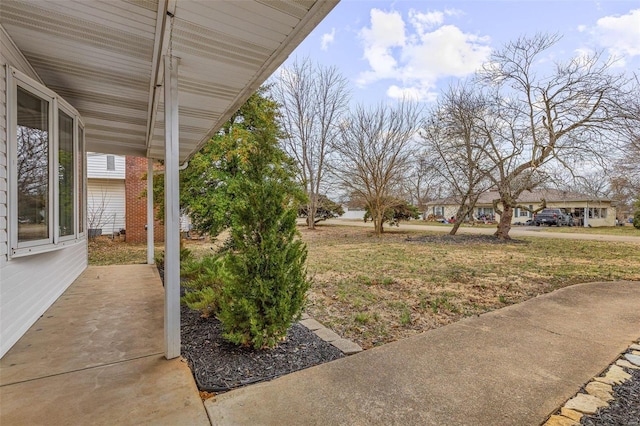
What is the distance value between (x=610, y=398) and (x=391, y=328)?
71.9 inches

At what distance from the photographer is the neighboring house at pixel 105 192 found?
1280 centimetres

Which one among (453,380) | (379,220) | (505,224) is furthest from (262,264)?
(505,224)

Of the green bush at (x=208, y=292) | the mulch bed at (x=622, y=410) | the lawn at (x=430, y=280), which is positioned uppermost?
the green bush at (x=208, y=292)

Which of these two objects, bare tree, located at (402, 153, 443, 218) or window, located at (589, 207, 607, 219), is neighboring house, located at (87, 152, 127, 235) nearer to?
bare tree, located at (402, 153, 443, 218)

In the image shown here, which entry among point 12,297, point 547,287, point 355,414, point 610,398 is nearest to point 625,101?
point 547,287

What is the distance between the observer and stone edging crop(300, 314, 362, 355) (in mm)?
2882

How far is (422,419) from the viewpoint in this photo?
1.85 m

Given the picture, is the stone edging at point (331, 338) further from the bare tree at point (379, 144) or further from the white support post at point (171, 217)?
the bare tree at point (379, 144)

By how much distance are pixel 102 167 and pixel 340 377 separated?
14406 millimetres

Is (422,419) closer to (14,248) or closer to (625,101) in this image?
(14,248)

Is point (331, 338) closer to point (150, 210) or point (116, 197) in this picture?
point (150, 210)

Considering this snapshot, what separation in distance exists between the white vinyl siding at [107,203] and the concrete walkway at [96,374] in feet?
36.1

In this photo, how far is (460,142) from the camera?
12.2 m

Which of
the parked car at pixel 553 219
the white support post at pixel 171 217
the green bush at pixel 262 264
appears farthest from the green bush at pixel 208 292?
the parked car at pixel 553 219
